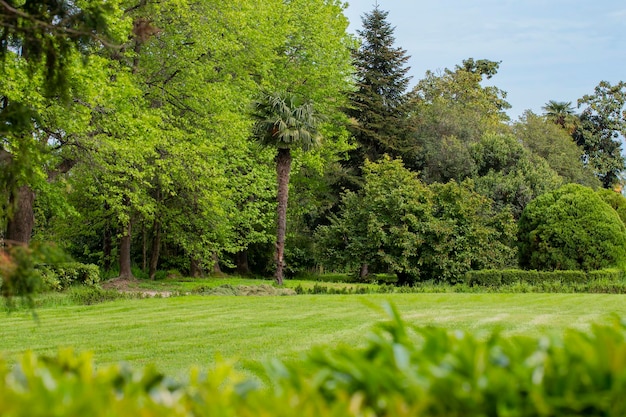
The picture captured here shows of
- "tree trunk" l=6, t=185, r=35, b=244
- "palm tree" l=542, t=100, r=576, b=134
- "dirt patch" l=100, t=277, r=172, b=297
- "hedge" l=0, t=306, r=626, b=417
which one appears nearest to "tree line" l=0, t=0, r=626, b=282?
"tree trunk" l=6, t=185, r=35, b=244

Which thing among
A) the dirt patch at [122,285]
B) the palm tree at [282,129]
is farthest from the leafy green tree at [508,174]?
the dirt patch at [122,285]

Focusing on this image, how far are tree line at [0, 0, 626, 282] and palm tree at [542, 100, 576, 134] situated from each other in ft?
42.0

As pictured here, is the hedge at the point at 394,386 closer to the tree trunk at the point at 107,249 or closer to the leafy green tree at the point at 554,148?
the tree trunk at the point at 107,249

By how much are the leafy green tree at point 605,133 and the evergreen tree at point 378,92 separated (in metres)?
23.9

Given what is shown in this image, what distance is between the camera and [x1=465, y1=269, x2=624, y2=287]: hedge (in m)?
20.7

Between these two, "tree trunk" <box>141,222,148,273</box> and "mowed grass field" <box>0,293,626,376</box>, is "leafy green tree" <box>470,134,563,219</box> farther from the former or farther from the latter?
"mowed grass field" <box>0,293,626,376</box>

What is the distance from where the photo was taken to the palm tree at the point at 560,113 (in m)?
54.9

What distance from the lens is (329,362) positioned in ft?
7.09

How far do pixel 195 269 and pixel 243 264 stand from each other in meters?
3.73

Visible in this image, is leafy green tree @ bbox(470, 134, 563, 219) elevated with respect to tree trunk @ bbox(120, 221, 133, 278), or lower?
elevated

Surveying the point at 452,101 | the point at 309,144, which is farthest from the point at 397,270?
the point at 452,101

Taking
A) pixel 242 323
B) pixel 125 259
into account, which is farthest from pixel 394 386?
pixel 125 259

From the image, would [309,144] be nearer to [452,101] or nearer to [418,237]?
[418,237]

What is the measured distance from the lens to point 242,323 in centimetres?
1101
